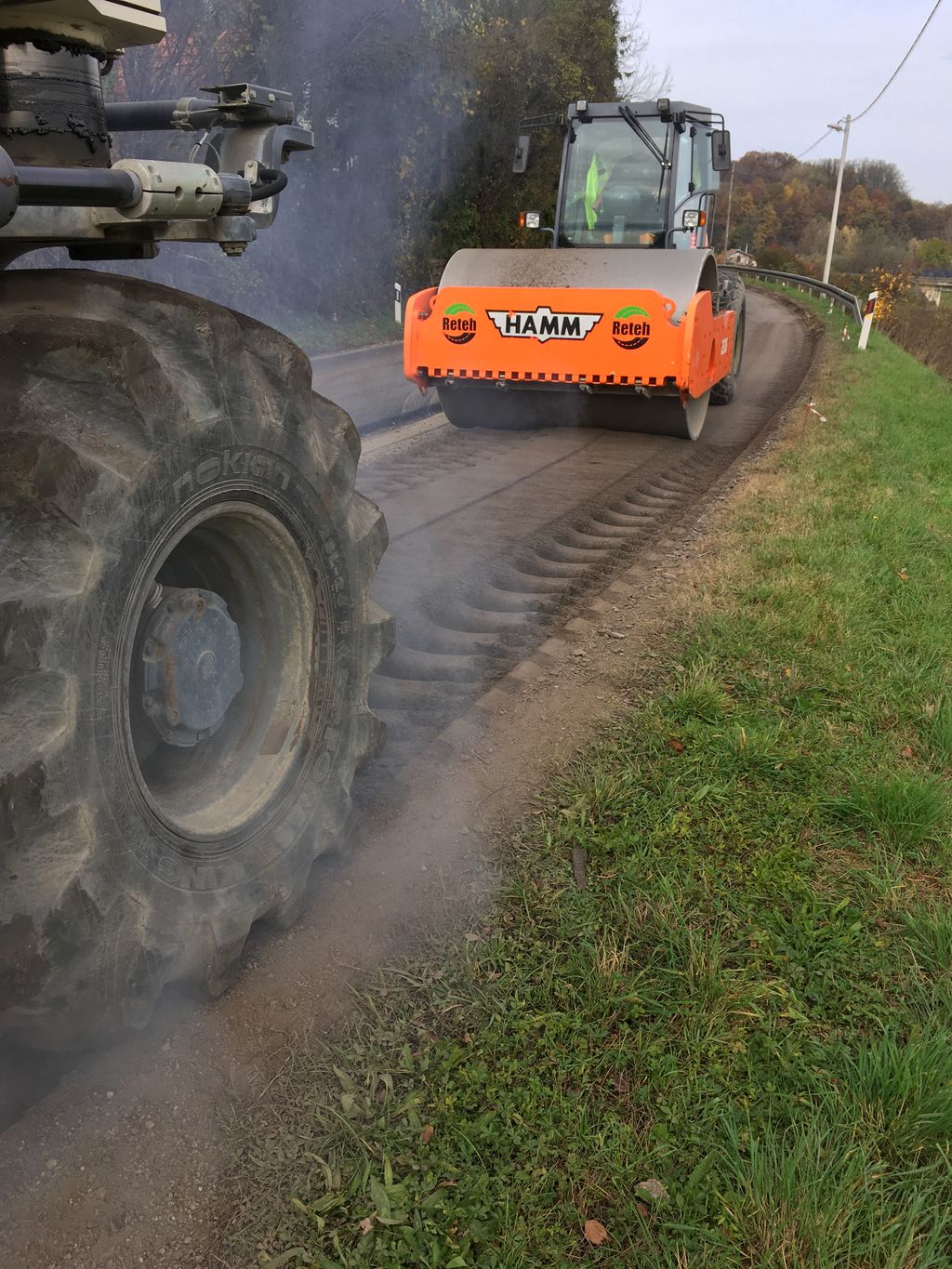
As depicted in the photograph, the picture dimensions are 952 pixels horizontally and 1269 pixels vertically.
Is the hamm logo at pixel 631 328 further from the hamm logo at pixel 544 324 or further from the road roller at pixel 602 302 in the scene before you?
the hamm logo at pixel 544 324

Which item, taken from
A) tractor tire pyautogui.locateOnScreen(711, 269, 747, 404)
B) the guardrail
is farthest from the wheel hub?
the guardrail

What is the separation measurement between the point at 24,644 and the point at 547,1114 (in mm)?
1406

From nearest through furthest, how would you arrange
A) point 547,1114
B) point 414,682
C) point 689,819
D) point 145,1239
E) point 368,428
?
point 145,1239, point 547,1114, point 689,819, point 414,682, point 368,428

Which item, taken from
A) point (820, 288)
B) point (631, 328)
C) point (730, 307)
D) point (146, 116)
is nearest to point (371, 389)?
point (730, 307)

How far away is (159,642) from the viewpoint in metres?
2.25

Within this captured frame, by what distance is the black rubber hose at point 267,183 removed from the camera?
8.73ft

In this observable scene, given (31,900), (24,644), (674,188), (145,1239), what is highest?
(674,188)

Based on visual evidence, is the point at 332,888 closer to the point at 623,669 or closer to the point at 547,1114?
the point at 547,1114

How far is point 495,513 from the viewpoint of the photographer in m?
6.46

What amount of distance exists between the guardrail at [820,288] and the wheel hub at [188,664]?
16.2 metres

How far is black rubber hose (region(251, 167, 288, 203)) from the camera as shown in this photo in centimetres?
266

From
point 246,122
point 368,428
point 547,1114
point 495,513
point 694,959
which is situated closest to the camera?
point 547,1114

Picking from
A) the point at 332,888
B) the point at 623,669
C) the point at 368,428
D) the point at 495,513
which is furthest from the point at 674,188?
the point at 332,888

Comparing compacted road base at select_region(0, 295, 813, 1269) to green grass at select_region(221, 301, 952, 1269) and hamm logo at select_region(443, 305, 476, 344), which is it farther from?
hamm logo at select_region(443, 305, 476, 344)
